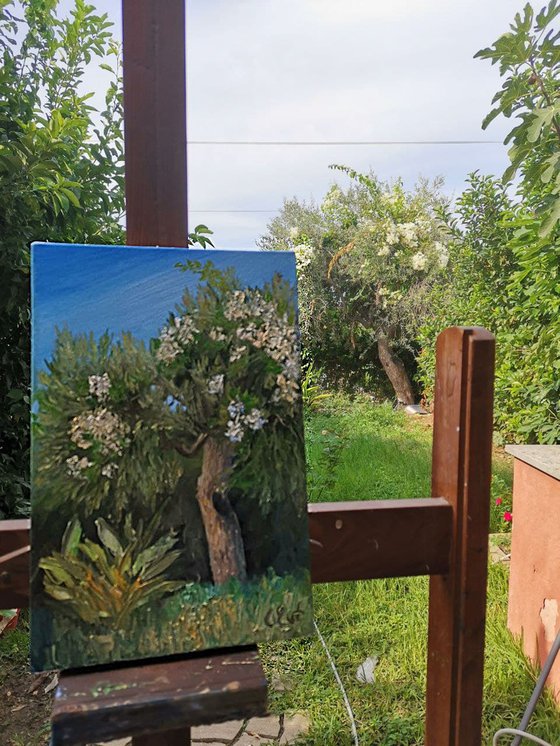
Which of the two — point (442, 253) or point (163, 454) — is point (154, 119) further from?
point (442, 253)

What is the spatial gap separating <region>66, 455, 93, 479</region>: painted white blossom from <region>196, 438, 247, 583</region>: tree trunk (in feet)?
0.49

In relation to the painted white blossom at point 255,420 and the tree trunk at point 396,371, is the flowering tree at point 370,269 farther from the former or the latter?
the painted white blossom at point 255,420

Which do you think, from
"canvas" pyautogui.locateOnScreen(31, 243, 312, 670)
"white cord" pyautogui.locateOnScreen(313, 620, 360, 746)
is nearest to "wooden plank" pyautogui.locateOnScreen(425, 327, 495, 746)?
"canvas" pyautogui.locateOnScreen(31, 243, 312, 670)

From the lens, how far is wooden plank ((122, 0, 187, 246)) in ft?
2.84

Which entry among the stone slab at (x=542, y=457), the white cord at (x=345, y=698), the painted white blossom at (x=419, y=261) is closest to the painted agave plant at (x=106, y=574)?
the white cord at (x=345, y=698)

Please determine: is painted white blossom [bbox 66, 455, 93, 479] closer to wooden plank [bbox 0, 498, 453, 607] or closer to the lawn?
wooden plank [bbox 0, 498, 453, 607]

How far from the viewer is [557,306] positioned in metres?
2.93

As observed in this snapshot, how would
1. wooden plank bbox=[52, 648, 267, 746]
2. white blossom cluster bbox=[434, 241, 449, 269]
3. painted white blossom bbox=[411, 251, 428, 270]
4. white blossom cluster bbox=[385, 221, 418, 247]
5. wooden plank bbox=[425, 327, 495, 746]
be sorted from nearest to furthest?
wooden plank bbox=[52, 648, 267, 746], wooden plank bbox=[425, 327, 495, 746], white blossom cluster bbox=[434, 241, 449, 269], painted white blossom bbox=[411, 251, 428, 270], white blossom cluster bbox=[385, 221, 418, 247]

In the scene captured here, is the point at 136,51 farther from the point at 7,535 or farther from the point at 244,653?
the point at 244,653

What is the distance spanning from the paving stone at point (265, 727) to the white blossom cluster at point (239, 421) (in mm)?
1575

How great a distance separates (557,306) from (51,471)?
2727 millimetres

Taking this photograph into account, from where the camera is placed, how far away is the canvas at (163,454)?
78 cm

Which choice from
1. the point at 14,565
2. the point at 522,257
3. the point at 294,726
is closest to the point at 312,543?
the point at 14,565

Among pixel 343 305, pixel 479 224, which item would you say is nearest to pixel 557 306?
pixel 479 224
